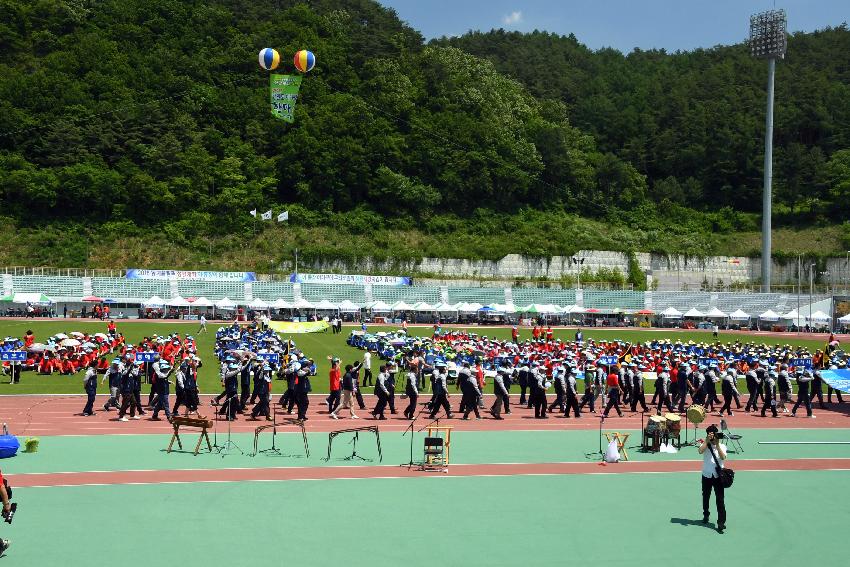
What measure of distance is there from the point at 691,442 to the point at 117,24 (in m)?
112

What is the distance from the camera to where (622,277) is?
9200 centimetres

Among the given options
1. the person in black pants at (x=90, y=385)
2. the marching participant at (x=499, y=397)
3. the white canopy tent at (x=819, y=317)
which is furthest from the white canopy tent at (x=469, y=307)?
the person in black pants at (x=90, y=385)

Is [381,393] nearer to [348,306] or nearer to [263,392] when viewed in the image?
[263,392]

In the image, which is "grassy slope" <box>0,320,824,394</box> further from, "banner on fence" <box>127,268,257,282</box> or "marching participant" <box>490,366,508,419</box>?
"banner on fence" <box>127,268,257,282</box>

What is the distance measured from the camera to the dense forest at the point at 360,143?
303 feet

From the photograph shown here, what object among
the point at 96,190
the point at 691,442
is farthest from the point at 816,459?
the point at 96,190

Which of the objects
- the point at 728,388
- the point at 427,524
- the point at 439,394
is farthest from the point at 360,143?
the point at 427,524

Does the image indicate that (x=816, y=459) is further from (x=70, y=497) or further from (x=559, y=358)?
(x=70, y=497)

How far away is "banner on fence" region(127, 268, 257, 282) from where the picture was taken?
2926 inches

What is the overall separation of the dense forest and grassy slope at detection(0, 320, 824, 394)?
95.2ft

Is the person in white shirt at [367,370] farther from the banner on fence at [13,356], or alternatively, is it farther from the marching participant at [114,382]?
the banner on fence at [13,356]

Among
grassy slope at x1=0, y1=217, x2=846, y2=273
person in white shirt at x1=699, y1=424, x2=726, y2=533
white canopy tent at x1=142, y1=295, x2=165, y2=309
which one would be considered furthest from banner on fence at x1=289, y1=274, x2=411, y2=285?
person in white shirt at x1=699, y1=424, x2=726, y2=533

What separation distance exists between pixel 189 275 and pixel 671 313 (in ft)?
139

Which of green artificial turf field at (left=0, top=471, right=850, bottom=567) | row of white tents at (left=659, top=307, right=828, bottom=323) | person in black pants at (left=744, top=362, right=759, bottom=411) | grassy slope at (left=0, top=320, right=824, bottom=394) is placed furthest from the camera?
row of white tents at (left=659, top=307, right=828, bottom=323)
